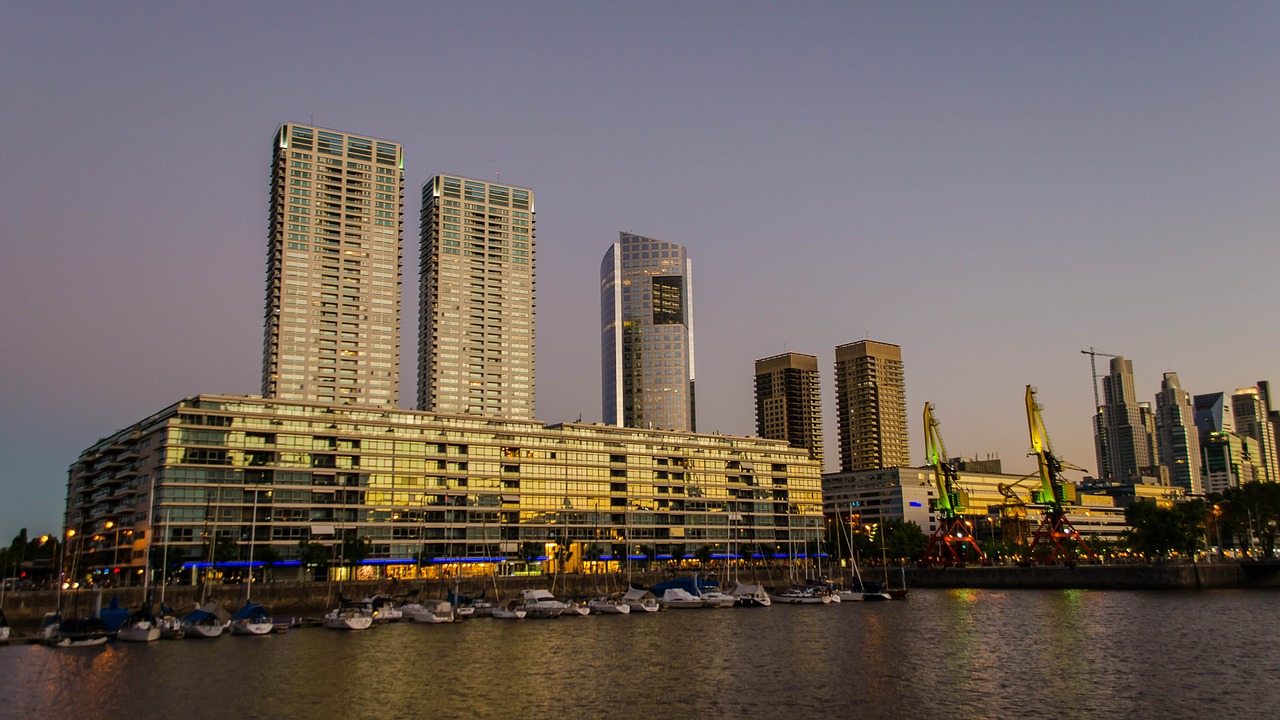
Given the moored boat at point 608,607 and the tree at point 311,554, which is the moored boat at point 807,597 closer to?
the moored boat at point 608,607

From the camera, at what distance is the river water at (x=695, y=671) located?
55.8 metres

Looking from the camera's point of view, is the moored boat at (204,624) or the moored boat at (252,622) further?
the moored boat at (252,622)

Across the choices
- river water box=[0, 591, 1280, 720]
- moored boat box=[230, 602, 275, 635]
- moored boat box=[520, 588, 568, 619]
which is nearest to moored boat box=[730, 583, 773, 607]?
moored boat box=[520, 588, 568, 619]

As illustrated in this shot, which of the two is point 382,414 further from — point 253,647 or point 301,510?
point 253,647

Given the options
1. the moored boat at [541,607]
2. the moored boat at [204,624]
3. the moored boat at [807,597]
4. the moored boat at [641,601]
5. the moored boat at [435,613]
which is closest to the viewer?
the moored boat at [204,624]

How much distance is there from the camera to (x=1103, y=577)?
173250mm

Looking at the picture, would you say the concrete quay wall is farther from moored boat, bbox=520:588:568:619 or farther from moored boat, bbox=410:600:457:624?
moored boat, bbox=410:600:457:624

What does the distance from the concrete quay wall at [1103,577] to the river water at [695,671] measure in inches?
2450

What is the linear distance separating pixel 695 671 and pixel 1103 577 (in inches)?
5113

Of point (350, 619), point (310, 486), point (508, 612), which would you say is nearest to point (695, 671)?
point (350, 619)

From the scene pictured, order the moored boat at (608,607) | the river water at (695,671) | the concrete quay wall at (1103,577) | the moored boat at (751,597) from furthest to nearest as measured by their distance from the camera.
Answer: the concrete quay wall at (1103,577), the moored boat at (751,597), the moored boat at (608,607), the river water at (695,671)

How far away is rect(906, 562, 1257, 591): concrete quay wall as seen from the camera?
167 meters

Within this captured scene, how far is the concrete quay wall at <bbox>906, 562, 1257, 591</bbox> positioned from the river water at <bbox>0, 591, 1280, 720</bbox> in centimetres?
6223

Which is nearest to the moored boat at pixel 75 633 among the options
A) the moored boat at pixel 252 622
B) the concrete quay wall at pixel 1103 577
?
the moored boat at pixel 252 622
